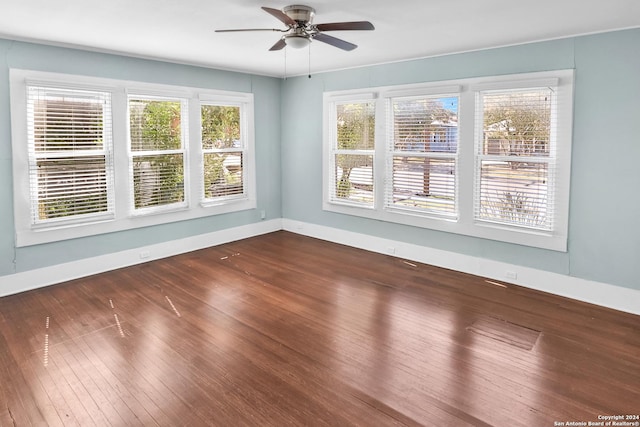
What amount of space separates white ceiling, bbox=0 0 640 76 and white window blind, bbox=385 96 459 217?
705 mm

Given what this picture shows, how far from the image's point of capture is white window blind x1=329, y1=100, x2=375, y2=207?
19.9 feet

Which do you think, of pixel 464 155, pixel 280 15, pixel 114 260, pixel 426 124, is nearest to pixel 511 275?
pixel 464 155

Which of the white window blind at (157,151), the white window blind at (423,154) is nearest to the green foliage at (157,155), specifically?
the white window blind at (157,151)

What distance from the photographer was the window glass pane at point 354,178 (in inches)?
242

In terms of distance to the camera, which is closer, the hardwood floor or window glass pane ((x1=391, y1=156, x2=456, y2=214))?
the hardwood floor

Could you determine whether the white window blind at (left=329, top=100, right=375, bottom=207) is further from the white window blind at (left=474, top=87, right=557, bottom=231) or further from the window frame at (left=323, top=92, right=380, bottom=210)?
the white window blind at (left=474, top=87, right=557, bottom=231)

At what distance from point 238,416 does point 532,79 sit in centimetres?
412

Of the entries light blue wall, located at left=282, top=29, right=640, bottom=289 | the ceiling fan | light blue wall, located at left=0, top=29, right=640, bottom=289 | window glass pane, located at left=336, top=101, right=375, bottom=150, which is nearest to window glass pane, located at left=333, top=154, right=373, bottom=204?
window glass pane, located at left=336, top=101, right=375, bottom=150

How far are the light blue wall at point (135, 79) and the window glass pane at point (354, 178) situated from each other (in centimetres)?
127

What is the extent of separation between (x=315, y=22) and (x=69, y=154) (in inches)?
122

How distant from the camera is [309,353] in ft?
10.6

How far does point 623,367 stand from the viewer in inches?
119

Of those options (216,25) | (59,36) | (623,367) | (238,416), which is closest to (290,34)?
(216,25)

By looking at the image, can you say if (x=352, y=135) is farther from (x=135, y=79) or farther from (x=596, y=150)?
(x=596, y=150)
